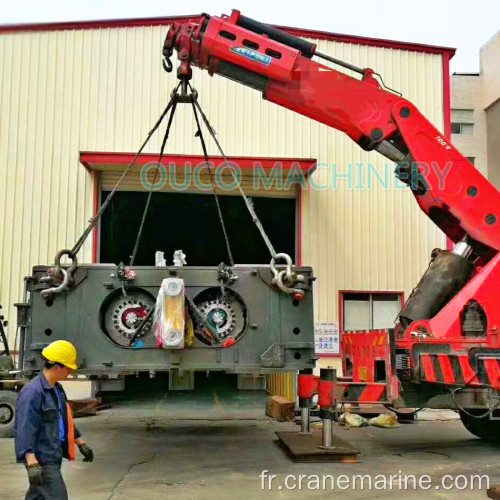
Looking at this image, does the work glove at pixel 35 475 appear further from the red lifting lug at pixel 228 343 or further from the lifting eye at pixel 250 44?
the lifting eye at pixel 250 44

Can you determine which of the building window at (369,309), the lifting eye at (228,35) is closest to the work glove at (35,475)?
the lifting eye at (228,35)

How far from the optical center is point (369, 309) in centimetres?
→ 1255

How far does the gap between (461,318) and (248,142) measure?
266 inches

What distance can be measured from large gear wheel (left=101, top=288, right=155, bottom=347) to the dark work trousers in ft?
7.83

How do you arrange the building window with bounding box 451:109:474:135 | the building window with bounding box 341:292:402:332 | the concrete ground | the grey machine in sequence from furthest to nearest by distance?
the building window with bounding box 451:109:474:135
the building window with bounding box 341:292:402:332
the grey machine
the concrete ground

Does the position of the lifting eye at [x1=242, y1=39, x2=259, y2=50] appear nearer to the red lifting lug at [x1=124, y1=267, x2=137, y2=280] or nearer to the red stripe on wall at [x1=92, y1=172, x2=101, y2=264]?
the red lifting lug at [x1=124, y1=267, x2=137, y2=280]

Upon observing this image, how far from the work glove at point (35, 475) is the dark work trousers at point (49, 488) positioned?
71 millimetres

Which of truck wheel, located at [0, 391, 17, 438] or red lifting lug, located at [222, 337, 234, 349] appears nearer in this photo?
→ red lifting lug, located at [222, 337, 234, 349]

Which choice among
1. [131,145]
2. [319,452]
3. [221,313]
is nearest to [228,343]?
[221,313]

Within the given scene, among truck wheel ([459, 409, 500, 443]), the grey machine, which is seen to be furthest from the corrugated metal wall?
the grey machine

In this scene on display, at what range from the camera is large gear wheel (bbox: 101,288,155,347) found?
20.7ft

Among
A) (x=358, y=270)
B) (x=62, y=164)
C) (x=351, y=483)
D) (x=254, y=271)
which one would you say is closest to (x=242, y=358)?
(x=254, y=271)

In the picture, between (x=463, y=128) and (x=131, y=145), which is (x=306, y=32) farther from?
(x=463, y=128)

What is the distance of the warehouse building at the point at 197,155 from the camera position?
39.8 ft
